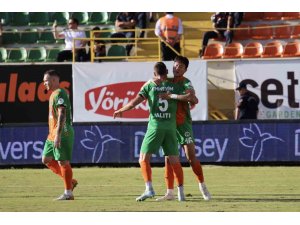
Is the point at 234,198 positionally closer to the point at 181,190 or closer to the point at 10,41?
the point at 181,190

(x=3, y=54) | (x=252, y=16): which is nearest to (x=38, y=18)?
(x=3, y=54)

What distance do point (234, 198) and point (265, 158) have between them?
914 cm

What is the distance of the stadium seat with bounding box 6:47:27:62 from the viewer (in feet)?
98.3

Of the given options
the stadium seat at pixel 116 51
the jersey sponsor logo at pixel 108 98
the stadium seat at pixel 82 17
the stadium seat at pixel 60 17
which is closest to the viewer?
the jersey sponsor logo at pixel 108 98

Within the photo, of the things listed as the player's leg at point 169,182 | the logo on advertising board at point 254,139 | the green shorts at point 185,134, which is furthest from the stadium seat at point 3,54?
the player's leg at point 169,182

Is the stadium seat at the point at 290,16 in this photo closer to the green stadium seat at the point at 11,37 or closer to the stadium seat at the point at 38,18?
the stadium seat at the point at 38,18

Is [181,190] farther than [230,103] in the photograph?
No

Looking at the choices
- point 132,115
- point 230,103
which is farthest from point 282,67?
point 132,115

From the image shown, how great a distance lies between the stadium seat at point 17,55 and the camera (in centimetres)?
2996

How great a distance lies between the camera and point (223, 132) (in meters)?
24.9

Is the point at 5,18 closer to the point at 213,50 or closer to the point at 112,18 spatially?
the point at 112,18

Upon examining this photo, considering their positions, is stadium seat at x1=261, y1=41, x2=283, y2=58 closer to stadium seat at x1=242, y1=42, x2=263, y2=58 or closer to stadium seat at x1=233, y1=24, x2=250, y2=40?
stadium seat at x1=242, y1=42, x2=263, y2=58

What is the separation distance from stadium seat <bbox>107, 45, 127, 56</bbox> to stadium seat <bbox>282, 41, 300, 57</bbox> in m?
4.46

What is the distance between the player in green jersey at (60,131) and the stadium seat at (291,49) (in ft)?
40.1
